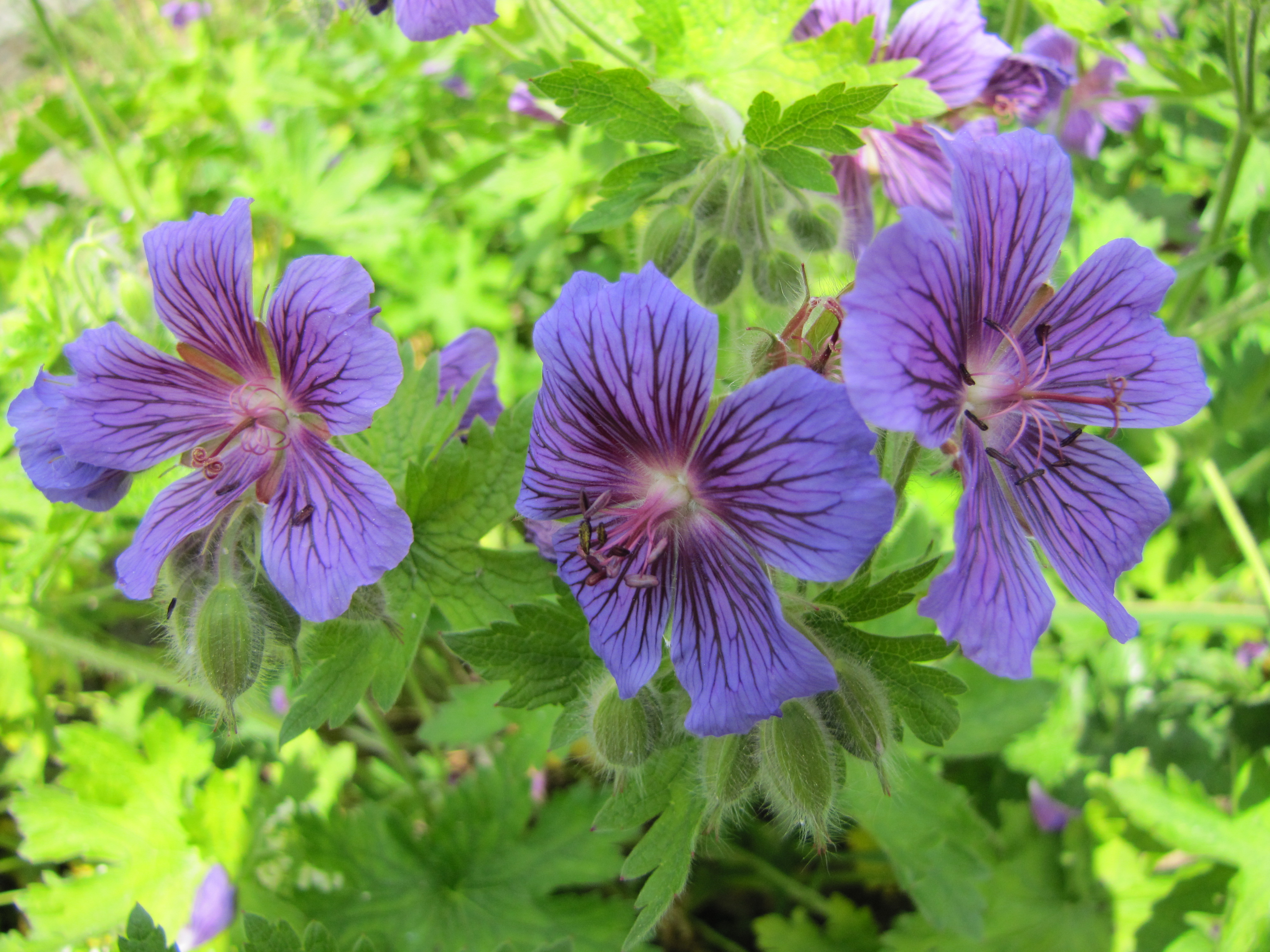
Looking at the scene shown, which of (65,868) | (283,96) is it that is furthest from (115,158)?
(65,868)

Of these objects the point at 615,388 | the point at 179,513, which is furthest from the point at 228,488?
the point at 615,388

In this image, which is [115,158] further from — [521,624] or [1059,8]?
[1059,8]

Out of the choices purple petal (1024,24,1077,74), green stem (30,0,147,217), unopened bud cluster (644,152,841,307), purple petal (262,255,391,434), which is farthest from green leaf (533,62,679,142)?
green stem (30,0,147,217)

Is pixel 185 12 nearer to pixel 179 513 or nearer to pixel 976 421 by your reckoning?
pixel 179 513

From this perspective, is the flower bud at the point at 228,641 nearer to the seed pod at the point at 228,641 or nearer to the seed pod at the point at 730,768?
the seed pod at the point at 228,641

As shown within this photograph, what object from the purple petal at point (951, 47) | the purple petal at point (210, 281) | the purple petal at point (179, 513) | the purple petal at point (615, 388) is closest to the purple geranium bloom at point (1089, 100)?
the purple petal at point (951, 47)

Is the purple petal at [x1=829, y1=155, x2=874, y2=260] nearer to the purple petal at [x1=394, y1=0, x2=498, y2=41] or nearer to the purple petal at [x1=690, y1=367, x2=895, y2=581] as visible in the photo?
the purple petal at [x1=394, y1=0, x2=498, y2=41]

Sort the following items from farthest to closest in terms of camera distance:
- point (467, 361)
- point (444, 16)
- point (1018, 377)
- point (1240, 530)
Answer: point (1240, 530) → point (467, 361) → point (444, 16) → point (1018, 377)
